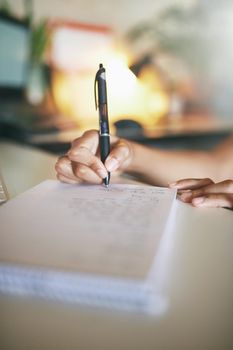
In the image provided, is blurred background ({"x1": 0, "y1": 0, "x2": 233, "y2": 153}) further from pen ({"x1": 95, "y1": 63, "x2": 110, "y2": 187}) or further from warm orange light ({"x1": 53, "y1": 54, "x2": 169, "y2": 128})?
pen ({"x1": 95, "y1": 63, "x2": 110, "y2": 187})

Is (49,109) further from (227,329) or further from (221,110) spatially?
(227,329)

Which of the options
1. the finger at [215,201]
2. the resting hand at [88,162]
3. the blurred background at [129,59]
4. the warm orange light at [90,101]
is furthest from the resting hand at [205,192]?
the warm orange light at [90,101]

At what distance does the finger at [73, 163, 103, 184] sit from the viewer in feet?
1.84

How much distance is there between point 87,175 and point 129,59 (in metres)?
0.99

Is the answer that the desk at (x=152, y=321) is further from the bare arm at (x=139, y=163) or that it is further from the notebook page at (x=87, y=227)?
the bare arm at (x=139, y=163)

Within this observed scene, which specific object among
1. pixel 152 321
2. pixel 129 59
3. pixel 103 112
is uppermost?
pixel 129 59

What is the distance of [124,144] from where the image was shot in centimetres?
68

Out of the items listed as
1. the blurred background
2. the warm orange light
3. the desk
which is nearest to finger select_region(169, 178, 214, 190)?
the desk

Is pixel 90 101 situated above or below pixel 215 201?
above

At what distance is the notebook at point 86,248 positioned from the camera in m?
0.29

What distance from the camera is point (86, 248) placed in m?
0.34

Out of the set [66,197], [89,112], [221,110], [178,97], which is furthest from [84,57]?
[66,197]

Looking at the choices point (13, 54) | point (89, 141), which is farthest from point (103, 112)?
point (13, 54)

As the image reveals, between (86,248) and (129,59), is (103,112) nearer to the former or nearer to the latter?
(86,248)
